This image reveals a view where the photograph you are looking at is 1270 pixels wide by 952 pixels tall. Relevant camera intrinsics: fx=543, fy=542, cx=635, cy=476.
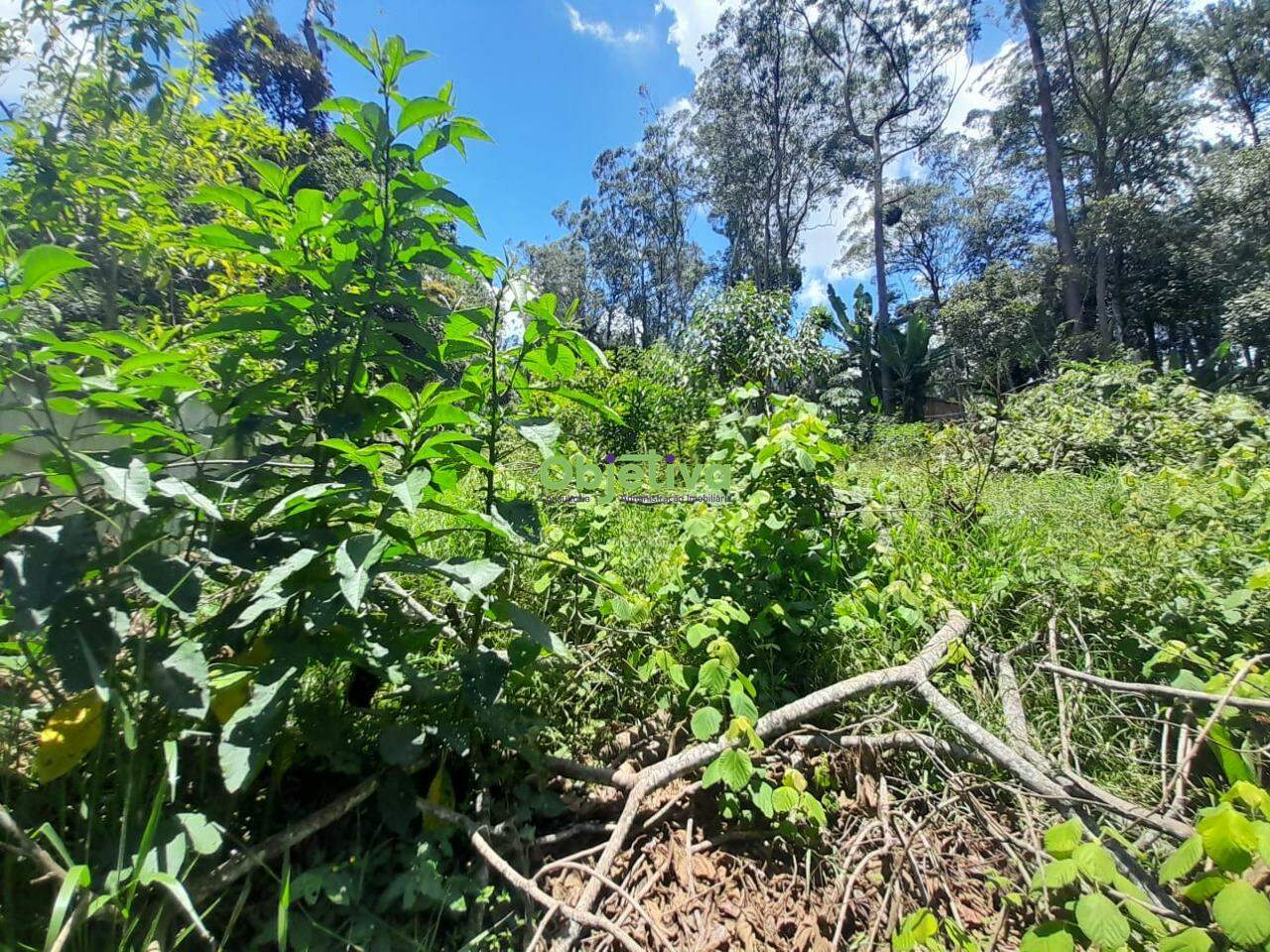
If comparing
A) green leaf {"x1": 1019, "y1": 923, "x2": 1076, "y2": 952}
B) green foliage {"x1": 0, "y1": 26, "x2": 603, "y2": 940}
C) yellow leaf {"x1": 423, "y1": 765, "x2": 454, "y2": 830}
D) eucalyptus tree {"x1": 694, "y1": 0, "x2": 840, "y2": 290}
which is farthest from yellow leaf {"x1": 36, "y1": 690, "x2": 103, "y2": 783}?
eucalyptus tree {"x1": 694, "y1": 0, "x2": 840, "y2": 290}

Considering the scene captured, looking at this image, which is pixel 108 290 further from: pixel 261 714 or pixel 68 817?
pixel 261 714

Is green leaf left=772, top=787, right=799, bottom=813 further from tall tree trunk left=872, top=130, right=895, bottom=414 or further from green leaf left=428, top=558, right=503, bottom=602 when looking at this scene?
tall tree trunk left=872, top=130, right=895, bottom=414

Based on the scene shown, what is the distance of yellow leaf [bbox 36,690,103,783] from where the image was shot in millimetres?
812

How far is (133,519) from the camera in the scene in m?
1.00

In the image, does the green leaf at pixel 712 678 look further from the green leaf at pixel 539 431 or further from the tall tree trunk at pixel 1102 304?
the tall tree trunk at pixel 1102 304

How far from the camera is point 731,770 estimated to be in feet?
3.42

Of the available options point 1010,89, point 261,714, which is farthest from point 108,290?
point 1010,89

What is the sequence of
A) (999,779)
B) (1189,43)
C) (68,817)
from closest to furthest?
1. (68,817)
2. (999,779)
3. (1189,43)

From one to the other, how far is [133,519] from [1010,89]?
71.8ft

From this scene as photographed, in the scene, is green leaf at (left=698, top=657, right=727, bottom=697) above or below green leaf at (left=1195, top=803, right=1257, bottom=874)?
above

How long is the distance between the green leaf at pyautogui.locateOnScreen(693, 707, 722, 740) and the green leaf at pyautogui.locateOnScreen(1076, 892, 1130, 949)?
57 cm

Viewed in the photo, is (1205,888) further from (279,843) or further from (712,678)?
(279,843)

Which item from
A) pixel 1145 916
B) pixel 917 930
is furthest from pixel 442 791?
pixel 1145 916

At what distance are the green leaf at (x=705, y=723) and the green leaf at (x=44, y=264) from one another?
47.8 inches
